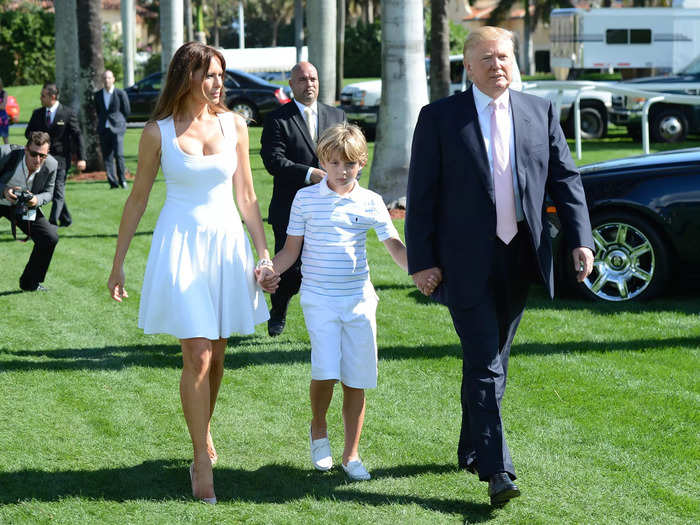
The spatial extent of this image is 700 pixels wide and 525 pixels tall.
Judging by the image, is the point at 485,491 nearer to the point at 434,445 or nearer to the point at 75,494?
the point at 434,445

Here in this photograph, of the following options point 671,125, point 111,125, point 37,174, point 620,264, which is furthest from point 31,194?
point 671,125

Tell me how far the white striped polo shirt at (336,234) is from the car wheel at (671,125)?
742 inches

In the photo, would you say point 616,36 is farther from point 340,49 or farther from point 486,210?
point 486,210

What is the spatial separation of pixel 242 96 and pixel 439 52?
773 cm

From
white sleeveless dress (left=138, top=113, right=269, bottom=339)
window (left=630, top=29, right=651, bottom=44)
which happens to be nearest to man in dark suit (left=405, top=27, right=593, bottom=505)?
white sleeveless dress (left=138, top=113, right=269, bottom=339)

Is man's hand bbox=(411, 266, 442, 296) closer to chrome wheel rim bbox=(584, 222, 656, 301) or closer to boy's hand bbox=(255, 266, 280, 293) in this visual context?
boy's hand bbox=(255, 266, 280, 293)

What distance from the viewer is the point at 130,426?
6.00 metres

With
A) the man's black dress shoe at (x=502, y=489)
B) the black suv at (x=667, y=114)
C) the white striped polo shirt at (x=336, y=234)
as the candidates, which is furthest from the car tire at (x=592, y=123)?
the man's black dress shoe at (x=502, y=489)

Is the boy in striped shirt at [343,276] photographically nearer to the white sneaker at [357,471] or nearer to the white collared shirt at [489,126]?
the white sneaker at [357,471]

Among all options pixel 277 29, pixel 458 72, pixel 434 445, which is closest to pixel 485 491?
pixel 434 445

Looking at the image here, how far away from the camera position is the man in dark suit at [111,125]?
61.1 feet

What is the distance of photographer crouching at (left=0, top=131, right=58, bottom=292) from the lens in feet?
31.7

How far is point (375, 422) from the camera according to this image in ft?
19.7

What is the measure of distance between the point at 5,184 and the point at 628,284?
5452 millimetres
